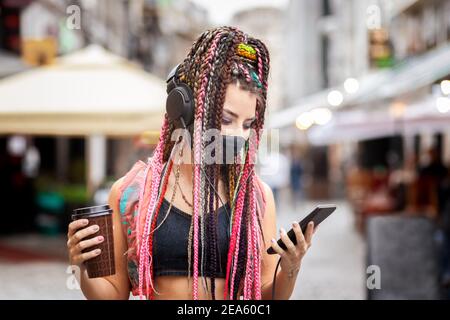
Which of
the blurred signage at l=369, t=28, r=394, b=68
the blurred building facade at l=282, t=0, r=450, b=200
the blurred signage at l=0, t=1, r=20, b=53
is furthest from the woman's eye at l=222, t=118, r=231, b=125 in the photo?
the blurred signage at l=369, t=28, r=394, b=68

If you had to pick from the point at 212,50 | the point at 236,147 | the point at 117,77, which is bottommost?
the point at 236,147

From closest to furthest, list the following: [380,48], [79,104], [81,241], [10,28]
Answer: [81,241] → [79,104] → [10,28] → [380,48]

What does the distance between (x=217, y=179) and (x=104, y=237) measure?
1.06ft

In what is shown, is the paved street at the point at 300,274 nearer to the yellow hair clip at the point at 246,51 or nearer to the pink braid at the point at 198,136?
the pink braid at the point at 198,136

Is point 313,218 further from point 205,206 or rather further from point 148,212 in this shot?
point 148,212

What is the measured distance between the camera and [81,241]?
172 cm

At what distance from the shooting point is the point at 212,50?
5.85 ft

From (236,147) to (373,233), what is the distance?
9.60 feet

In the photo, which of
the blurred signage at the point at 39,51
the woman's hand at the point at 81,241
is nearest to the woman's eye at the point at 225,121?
the woman's hand at the point at 81,241

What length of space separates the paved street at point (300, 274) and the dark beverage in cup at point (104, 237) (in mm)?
2769

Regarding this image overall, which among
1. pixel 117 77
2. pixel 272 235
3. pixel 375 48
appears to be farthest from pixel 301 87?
pixel 272 235

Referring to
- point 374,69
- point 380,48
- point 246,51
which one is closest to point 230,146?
point 246,51
